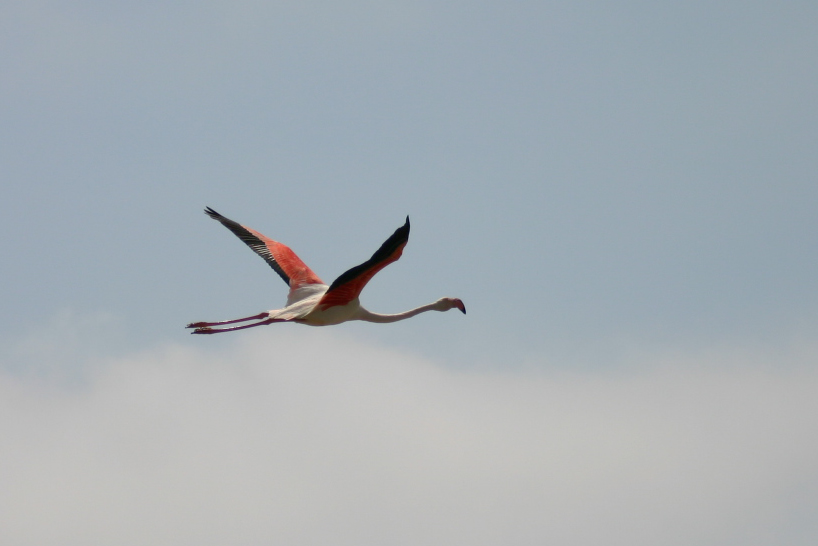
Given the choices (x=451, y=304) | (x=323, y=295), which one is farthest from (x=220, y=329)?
(x=451, y=304)

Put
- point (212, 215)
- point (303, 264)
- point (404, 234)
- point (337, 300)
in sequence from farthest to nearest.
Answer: point (212, 215), point (303, 264), point (337, 300), point (404, 234)

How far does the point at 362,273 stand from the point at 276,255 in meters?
4.73

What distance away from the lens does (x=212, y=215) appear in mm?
24391

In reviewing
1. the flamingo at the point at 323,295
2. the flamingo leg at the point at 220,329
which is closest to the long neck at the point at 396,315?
the flamingo at the point at 323,295

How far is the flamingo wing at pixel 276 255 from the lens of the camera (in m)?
21.9

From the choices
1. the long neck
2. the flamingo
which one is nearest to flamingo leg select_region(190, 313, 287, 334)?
the flamingo

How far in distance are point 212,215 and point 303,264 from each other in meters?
3.27

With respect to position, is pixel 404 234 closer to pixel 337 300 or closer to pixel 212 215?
pixel 337 300

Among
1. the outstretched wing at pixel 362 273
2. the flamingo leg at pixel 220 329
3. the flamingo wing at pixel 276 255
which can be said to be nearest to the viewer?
the outstretched wing at pixel 362 273

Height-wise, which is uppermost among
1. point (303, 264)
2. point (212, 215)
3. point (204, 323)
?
point (212, 215)

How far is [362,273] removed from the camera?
1869cm

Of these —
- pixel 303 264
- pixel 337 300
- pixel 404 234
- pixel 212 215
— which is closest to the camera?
pixel 404 234

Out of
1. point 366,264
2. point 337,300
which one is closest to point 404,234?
point 366,264

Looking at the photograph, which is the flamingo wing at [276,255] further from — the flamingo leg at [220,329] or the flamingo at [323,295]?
the flamingo leg at [220,329]
